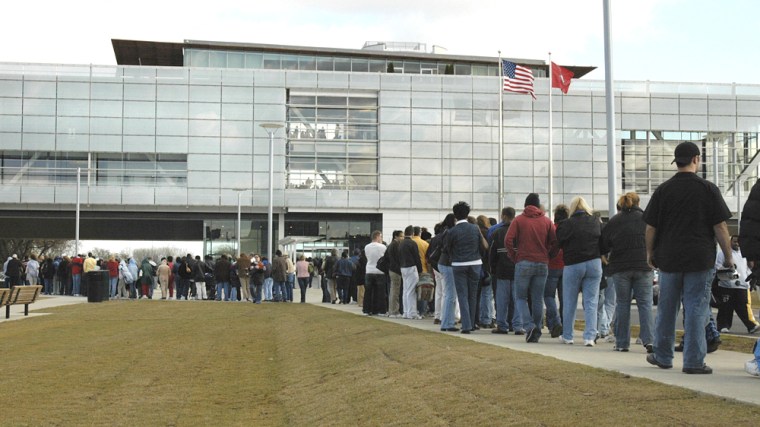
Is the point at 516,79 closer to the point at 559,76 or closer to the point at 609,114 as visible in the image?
the point at 559,76

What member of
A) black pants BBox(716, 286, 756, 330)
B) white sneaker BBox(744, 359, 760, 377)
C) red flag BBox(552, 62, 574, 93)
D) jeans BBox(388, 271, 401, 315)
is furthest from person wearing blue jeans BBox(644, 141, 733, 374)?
red flag BBox(552, 62, 574, 93)

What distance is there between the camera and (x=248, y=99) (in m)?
63.6

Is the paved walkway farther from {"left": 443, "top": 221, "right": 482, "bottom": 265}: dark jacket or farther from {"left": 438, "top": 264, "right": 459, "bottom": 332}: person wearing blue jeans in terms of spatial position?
{"left": 443, "top": 221, "right": 482, "bottom": 265}: dark jacket

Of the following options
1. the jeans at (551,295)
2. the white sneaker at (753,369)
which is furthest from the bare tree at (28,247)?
the white sneaker at (753,369)

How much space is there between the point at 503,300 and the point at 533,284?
1.69 meters

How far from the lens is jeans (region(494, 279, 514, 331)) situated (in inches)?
579

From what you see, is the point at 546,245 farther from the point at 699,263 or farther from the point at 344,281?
the point at 344,281

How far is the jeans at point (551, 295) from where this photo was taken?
44.4 feet

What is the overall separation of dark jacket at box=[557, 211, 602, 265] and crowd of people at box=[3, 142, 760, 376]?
0.04 feet

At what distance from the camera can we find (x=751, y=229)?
7715 mm

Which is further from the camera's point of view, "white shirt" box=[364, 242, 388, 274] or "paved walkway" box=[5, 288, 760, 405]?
"white shirt" box=[364, 242, 388, 274]

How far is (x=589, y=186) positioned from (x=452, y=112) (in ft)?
34.2

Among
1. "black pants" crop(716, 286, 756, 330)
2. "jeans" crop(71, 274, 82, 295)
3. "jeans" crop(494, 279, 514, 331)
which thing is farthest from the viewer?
"jeans" crop(71, 274, 82, 295)

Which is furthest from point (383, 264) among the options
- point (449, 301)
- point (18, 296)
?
point (18, 296)
